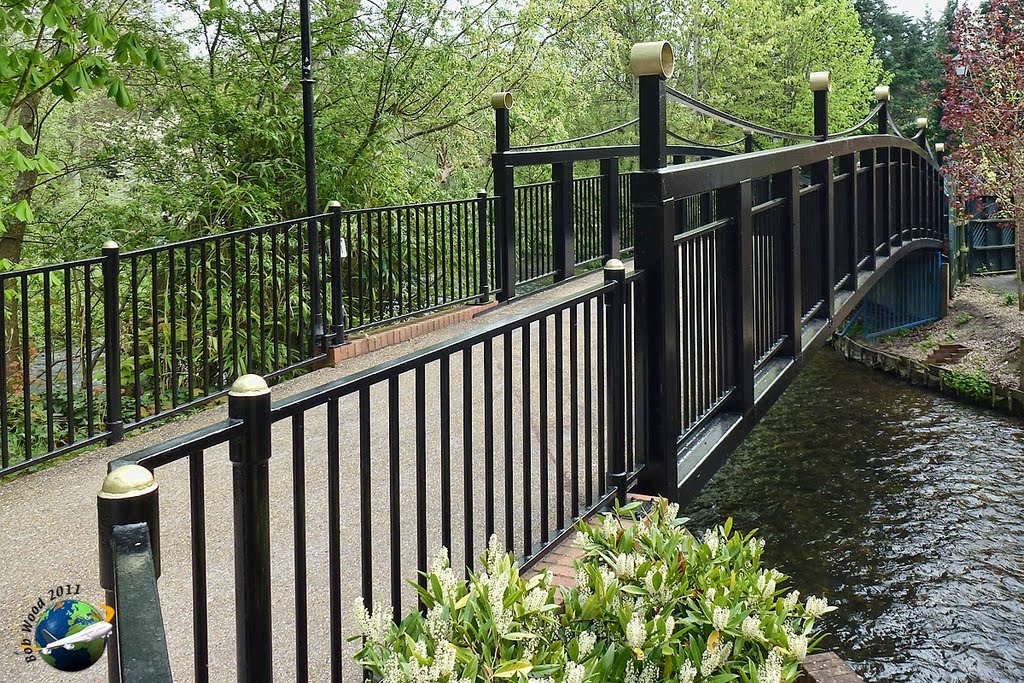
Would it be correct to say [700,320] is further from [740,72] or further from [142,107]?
[740,72]

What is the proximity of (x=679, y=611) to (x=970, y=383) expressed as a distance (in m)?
12.1

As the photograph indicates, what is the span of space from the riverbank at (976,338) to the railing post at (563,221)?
21.8 ft

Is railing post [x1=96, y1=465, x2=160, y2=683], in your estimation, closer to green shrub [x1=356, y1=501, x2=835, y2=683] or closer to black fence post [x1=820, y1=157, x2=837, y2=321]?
green shrub [x1=356, y1=501, x2=835, y2=683]

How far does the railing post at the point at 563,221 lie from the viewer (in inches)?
410

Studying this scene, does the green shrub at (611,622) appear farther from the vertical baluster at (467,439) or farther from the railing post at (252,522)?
the railing post at (252,522)

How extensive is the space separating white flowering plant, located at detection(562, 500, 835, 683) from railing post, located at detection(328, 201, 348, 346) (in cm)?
479

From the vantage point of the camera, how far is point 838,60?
3344cm

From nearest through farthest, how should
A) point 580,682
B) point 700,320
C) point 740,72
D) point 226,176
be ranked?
point 580,682 < point 700,320 < point 226,176 < point 740,72

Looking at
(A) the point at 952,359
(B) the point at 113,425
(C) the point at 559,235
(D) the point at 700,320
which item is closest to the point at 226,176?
(C) the point at 559,235

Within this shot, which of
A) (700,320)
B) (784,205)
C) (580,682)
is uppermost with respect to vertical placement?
(784,205)

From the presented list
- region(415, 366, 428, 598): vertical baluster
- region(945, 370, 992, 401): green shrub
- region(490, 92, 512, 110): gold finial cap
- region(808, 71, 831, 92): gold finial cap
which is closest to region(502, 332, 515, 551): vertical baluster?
region(415, 366, 428, 598): vertical baluster

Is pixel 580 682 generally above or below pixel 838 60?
below

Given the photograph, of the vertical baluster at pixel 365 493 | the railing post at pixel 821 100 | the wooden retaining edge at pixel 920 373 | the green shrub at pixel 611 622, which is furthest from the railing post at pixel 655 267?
the wooden retaining edge at pixel 920 373

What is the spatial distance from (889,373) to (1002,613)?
8.80 m
